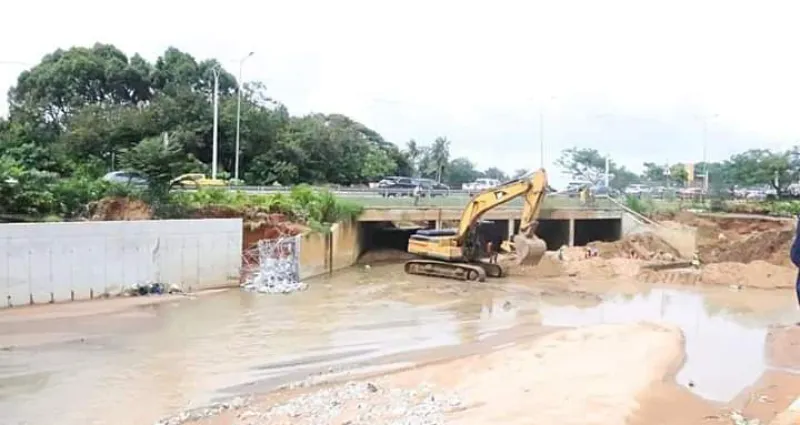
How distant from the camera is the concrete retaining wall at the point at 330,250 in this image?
24594mm

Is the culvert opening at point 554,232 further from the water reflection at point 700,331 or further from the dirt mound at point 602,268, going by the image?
the water reflection at point 700,331

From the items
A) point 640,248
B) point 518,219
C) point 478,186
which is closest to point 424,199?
point 518,219

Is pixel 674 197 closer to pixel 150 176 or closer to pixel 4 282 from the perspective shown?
pixel 150 176

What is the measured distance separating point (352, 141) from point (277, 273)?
110 feet

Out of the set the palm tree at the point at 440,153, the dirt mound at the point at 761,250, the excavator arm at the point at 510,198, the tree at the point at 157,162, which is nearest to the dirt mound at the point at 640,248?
the dirt mound at the point at 761,250

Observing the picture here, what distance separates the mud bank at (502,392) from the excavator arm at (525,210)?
36.7 feet

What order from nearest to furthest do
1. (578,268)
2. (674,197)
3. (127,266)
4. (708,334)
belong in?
(708,334)
(127,266)
(578,268)
(674,197)

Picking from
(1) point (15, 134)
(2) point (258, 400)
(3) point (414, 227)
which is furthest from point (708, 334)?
(1) point (15, 134)

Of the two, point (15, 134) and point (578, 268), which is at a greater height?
point (15, 134)

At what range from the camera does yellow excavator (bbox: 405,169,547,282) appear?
24438mm

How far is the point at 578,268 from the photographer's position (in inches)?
1089

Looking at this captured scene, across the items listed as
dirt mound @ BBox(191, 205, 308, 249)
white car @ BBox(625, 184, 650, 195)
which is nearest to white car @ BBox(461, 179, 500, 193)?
white car @ BBox(625, 184, 650, 195)

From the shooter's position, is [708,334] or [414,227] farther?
[414,227]

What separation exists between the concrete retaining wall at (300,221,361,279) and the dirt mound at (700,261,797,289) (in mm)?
12733
